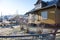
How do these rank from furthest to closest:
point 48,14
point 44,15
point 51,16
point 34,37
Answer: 1. point 44,15
2. point 48,14
3. point 51,16
4. point 34,37

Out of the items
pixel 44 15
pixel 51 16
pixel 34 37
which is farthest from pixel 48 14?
pixel 34 37

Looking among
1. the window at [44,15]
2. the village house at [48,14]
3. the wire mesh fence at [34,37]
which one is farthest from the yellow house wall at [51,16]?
the wire mesh fence at [34,37]

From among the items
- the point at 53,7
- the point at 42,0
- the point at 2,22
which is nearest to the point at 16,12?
the point at 2,22

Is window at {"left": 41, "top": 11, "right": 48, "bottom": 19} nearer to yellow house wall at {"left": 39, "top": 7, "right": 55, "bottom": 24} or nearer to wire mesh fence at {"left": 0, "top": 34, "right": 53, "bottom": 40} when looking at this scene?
yellow house wall at {"left": 39, "top": 7, "right": 55, "bottom": 24}

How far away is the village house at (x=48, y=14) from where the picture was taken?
1344 cm

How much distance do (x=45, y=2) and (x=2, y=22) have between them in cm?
617

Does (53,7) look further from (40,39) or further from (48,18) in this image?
(40,39)

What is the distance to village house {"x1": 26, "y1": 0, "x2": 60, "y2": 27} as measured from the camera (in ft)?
44.1

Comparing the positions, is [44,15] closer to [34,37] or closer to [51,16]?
[51,16]

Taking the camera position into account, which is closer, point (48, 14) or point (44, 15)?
point (48, 14)

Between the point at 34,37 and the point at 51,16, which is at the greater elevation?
the point at 51,16

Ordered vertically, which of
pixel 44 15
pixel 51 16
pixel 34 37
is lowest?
pixel 34 37

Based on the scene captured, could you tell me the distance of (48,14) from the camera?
14.8m

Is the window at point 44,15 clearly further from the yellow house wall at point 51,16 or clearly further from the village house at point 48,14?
the yellow house wall at point 51,16
